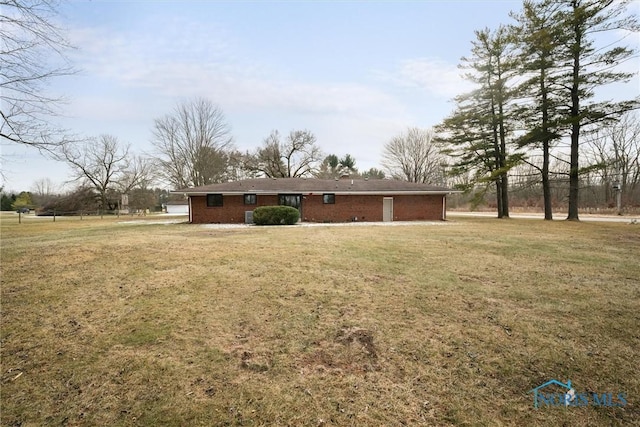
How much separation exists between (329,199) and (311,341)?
17.3 meters

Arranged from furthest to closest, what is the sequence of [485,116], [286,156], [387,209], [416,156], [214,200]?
[416,156]
[286,156]
[485,116]
[387,209]
[214,200]

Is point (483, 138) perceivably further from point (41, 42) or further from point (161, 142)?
point (161, 142)

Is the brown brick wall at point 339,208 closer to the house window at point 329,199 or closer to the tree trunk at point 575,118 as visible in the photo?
the house window at point 329,199

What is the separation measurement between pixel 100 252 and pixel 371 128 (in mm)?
33074

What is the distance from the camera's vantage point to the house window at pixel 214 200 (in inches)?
789

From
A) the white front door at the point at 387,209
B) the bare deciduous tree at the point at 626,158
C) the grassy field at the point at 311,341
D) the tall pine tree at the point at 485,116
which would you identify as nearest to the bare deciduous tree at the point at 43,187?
the white front door at the point at 387,209

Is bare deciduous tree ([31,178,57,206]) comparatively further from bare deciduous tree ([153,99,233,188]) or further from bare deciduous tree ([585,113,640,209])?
bare deciduous tree ([585,113,640,209])

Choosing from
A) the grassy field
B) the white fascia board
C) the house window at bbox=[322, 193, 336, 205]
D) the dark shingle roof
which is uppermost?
the dark shingle roof

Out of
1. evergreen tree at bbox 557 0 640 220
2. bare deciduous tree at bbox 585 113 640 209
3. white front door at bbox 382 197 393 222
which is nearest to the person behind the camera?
evergreen tree at bbox 557 0 640 220

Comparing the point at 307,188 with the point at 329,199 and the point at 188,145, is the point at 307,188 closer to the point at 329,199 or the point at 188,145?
the point at 329,199

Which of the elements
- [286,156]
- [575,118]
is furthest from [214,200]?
[575,118]

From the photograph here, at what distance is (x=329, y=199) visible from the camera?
20844 mm

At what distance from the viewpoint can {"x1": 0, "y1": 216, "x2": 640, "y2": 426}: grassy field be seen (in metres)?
2.69

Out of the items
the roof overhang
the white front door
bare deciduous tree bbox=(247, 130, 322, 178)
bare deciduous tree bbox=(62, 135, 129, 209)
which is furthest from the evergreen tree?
bare deciduous tree bbox=(62, 135, 129, 209)
